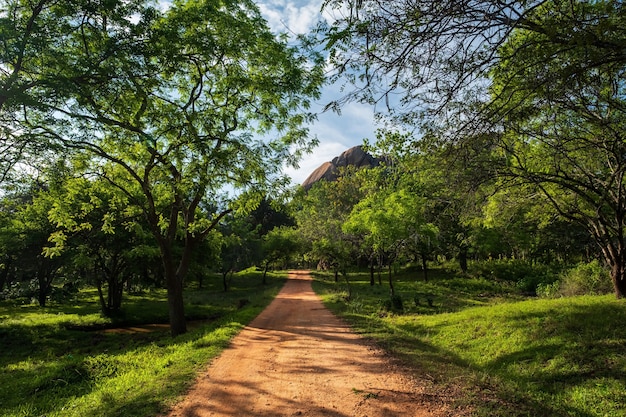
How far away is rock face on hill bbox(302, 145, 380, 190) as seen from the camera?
272 feet

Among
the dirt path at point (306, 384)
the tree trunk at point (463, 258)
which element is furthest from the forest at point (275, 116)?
the tree trunk at point (463, 258)

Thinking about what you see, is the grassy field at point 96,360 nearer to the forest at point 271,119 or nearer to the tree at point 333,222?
the forest at point 271,119

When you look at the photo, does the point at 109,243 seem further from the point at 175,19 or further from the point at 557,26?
the point at 557,26

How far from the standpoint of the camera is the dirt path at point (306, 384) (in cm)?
531

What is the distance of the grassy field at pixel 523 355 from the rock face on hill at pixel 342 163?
226 feet

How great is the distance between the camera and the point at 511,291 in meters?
27.0

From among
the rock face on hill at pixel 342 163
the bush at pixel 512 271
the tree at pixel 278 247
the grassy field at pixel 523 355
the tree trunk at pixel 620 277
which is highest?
the rock face on hill at pixel 342 163

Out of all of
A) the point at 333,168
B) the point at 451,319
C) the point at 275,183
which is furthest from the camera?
the point at 333,168

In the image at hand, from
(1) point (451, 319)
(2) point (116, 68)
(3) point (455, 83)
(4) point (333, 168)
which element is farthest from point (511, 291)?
(4) point (333, 168)

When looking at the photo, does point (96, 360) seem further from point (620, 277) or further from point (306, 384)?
point (620, 277)

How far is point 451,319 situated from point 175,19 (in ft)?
39.1

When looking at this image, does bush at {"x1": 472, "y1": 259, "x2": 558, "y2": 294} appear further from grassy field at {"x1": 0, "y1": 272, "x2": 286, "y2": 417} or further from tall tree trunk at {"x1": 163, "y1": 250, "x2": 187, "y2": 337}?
tall tree trunk at {"x1": 163, "y1": 250, "x2": 187, "y2": 337}

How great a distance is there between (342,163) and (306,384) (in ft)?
273

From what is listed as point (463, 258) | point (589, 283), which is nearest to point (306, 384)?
point (589, 283)
